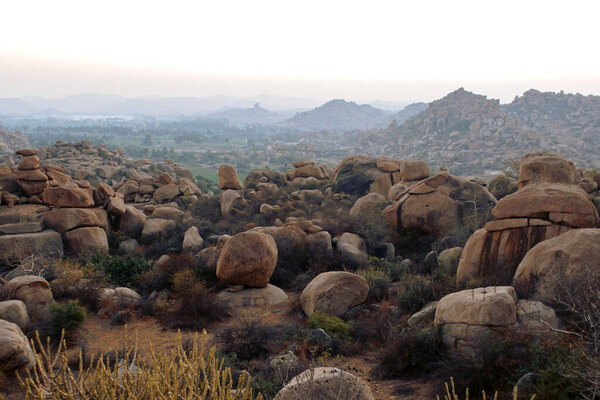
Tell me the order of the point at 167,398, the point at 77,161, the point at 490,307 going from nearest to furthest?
1. the point at 167,398
2. the point at 490,307
3. the point at 77,161

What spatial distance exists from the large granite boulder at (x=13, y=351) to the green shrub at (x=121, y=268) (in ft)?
19.2

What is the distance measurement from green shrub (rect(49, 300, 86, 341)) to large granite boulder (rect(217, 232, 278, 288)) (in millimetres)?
4275

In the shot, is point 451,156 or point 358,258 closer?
point 358,258

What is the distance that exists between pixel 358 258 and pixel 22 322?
398 inches

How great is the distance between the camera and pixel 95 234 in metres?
17.6

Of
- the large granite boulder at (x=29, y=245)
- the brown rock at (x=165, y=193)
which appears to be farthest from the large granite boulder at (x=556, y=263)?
the brown rock at (x=165, y=193)

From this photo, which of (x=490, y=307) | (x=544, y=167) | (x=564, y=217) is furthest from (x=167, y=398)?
(x=544, y=167)

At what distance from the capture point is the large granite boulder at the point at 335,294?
472 inches

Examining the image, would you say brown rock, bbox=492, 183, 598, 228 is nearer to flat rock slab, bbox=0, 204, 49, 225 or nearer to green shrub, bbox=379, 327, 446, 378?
green shrub, bbox=379, 327, 446, 378

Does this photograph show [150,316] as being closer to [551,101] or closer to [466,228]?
[466,228]

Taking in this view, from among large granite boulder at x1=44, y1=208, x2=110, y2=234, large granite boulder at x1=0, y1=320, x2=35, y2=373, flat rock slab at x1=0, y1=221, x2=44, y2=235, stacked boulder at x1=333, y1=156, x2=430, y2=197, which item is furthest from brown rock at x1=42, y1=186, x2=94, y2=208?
stacked boulder at x1=333, y1=156, x2=430, y2=197

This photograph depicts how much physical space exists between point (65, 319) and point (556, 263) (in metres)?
11.6

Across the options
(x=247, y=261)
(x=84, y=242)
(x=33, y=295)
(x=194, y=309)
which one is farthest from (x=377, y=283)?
(x=84, y=242)

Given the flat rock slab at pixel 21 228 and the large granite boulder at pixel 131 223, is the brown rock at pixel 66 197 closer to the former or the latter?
the flat rock slab at pixel 21 228
